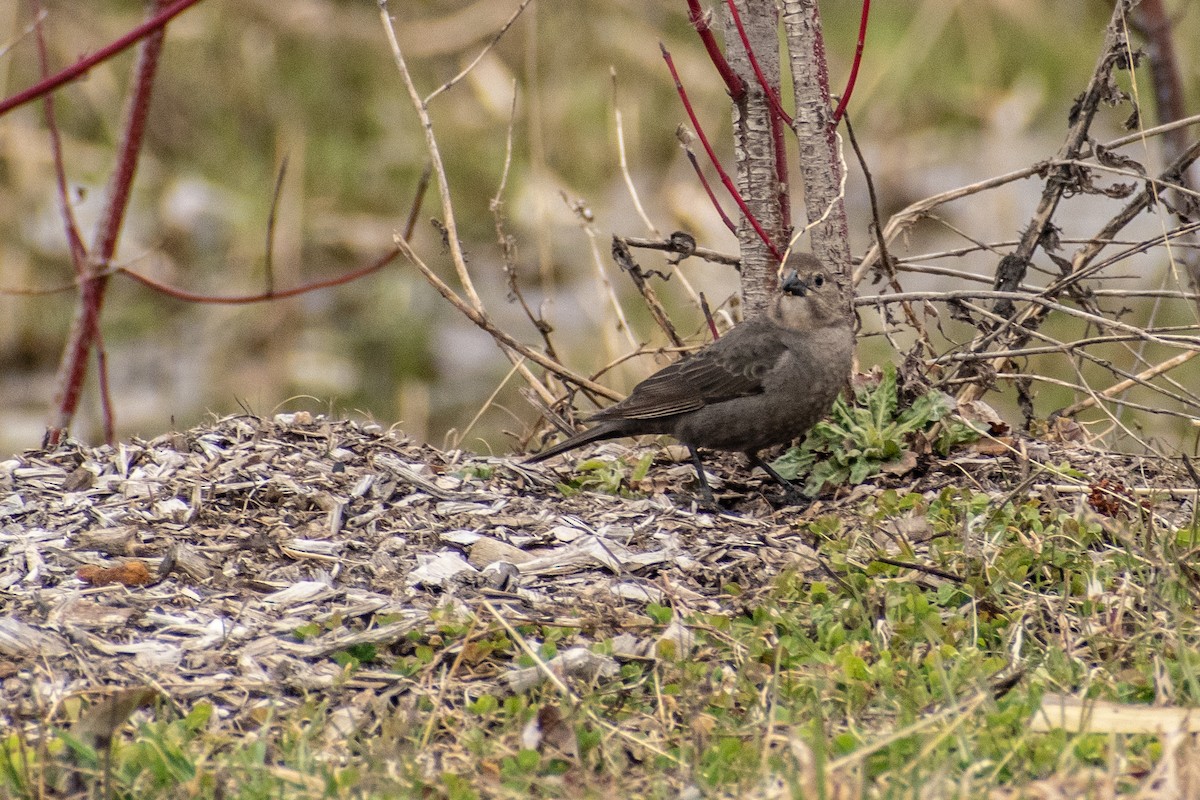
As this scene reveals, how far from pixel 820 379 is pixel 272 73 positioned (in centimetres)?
727

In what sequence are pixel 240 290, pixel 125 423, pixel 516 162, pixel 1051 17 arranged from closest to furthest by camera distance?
1. pixel 125 423
2. pixel 240 290
3. pixel 516 162
4. pixel 1051 17

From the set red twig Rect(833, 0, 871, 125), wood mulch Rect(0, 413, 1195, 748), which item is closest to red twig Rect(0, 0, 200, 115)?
wood mulch Rect(0, 413, 1195, 748)

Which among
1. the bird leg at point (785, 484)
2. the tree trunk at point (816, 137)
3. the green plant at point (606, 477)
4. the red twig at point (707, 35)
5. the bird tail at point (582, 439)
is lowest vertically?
the bird leg at point (785, 484)

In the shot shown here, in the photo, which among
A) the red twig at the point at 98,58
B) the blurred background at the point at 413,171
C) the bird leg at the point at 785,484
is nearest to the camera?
the red twig at the point at 98,58

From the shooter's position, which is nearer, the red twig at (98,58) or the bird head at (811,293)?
the red twig at (98,58)

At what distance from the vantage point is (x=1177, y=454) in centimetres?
468

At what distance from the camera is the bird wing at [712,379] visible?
16.3ft

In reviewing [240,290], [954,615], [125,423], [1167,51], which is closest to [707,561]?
[954,615]

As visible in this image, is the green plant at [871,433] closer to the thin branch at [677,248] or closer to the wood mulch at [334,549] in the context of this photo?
the wood mulch at [334,549]

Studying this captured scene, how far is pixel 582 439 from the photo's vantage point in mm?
5023

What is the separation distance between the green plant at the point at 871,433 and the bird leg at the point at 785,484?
37mm

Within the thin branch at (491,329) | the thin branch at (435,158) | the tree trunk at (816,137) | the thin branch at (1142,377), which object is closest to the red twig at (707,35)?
the tree trunk at (816,137)

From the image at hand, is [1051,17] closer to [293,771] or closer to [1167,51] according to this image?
[1167,51]

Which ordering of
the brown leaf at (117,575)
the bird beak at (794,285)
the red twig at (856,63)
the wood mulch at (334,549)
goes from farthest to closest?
1. the bird beak at (794,285)
2. the red twig at (856,63)
3. the brown leaf at (117,575)
4. the wood mulch at (334,549)
